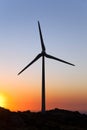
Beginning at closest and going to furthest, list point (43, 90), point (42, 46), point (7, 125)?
1. point (7, 125)
2. point (43, 90)
3. point (42, 46)

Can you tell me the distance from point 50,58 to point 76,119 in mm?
23088

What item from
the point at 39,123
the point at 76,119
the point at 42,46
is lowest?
the point at 76,119

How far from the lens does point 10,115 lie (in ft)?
298

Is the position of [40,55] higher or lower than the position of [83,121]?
higher

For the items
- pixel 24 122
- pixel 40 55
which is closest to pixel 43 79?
pixel 40 55

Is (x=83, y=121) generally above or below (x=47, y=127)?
below

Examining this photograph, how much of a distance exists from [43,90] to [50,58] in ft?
41.5

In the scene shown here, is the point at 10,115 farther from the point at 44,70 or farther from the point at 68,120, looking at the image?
the point at 68,120

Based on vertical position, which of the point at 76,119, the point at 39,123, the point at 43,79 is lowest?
the point at 76,119

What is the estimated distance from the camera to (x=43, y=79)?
102m

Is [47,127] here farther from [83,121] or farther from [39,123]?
[83,121]

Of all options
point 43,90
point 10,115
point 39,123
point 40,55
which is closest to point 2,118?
point 10,115

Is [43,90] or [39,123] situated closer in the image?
[39,123]

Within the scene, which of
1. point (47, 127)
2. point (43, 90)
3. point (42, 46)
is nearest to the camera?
point (47, 127)
